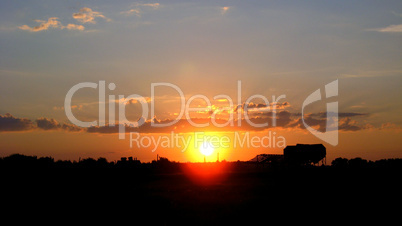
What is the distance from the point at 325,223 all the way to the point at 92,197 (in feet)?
52.6

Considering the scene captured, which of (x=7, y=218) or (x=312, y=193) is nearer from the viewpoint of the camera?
(x=7, y=218)

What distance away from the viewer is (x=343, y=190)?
104 ft

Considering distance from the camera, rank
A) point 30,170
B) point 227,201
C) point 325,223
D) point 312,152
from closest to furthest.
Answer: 1. point 325,223
2. point 227,201
3. point 30,170
4. point 312,152

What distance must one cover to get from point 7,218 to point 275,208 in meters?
13.9

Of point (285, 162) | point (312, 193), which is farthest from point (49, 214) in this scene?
point (285, 162)

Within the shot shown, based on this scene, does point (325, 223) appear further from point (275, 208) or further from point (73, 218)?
point (73, 218)

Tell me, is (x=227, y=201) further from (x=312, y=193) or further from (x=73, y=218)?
(x=73, y=218)

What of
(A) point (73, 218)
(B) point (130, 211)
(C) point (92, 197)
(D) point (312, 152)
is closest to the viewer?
(A) point (73, 218)

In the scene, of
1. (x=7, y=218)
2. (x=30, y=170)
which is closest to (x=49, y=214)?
(x=7, y=218)

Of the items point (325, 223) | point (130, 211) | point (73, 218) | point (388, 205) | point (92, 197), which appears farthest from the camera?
point (92, 197)

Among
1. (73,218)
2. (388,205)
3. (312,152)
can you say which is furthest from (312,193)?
(312,152)

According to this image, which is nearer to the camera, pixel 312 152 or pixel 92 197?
pixel 92 197

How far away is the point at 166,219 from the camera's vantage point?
20.3 m

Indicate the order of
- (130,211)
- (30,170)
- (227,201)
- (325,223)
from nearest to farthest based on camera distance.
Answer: (325,223), (130,211), (227,201), (30,170)
